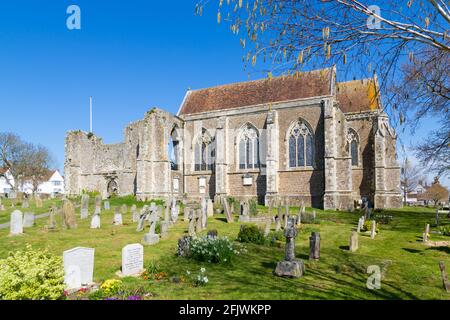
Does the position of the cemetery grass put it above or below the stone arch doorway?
below

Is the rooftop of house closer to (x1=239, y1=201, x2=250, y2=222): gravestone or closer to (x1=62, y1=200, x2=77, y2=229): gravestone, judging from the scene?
(x1=239, y1=201, x2=250, y2=222): gravestone

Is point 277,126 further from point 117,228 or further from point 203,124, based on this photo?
point 117,228

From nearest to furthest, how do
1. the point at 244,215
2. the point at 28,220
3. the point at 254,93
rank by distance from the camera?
the point at 28,220 → the point at 244,215 → the point at 254,93

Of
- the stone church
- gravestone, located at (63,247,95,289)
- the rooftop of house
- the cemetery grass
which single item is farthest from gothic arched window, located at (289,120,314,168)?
gravestone, located at (63,247,95,289)

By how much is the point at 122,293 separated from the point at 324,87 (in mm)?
25518

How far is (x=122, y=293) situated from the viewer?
6309mm

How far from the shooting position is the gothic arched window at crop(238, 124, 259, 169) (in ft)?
99.0

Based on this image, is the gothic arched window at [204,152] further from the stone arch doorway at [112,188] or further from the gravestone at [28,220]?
the gravestone at [28,220]

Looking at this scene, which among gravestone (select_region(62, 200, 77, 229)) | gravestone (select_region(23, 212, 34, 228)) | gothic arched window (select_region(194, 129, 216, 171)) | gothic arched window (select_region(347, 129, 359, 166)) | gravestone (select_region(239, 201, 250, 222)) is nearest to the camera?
gravestone (select_region(62, 200, 77, 229))

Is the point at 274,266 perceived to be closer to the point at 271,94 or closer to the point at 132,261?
the point at 132,261

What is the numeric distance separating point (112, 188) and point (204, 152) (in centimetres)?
1160

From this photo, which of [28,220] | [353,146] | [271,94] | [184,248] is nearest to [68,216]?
[28,220]

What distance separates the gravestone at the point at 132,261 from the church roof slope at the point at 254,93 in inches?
828

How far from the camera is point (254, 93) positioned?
105 ft
